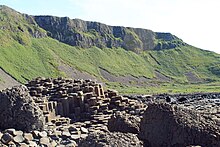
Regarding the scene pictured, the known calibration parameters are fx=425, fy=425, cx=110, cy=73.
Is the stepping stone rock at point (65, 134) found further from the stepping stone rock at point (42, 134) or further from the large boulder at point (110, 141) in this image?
the large boulder at point (110, 141)

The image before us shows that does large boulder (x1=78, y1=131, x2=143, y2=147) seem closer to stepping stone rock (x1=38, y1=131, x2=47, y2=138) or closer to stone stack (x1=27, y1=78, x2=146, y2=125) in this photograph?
stepping stone rock (x1=38, y1=131, x2=47, y2=138)

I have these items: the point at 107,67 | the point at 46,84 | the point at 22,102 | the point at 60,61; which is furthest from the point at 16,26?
the point at 22,102

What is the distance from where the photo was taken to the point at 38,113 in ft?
42.1

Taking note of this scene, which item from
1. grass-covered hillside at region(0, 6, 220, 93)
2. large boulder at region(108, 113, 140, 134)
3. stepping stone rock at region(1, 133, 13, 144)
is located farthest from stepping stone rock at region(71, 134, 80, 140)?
grass-covered hillside at region(0, 6, 220, 93)

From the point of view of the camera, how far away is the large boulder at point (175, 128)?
28.1ft

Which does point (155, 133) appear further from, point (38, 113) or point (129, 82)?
point (129, 82)

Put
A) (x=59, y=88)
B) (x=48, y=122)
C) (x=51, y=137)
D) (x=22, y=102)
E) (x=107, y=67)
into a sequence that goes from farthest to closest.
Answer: (x=107, y=67) < (x=59, y=88) < (x=48, y=122) < (x=22, y=102) < (x=51, y=137)

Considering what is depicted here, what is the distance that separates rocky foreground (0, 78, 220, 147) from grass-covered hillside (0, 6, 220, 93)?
98.9m

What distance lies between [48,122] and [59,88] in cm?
468

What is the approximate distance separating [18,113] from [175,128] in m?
5.49

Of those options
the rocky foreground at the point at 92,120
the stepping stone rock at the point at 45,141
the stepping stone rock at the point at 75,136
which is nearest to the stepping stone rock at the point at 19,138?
the rocky foreground at the point at 92,120

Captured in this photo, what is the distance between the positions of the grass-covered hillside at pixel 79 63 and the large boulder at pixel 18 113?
10648 cm

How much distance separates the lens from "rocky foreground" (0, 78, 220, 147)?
28.1 feet

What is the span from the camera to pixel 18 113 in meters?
12.5
